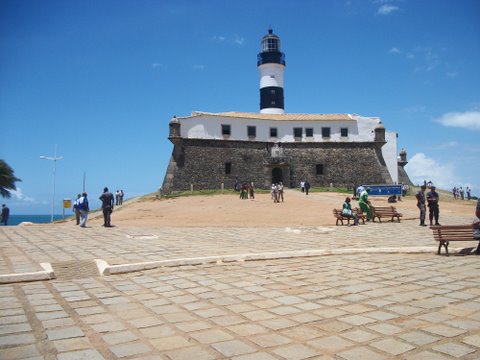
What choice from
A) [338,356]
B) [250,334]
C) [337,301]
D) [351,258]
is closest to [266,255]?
[351,258]

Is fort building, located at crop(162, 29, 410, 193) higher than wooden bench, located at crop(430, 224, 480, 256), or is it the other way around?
A: fort building, located at crop(162, 29, 410, 193)

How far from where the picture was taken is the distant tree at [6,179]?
2653 centimetres

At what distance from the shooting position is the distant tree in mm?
26531

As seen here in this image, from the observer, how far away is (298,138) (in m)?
37.1

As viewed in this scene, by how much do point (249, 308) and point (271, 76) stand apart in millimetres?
40443

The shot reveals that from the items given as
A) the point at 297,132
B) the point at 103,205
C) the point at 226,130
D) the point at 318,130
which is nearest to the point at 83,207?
the point at 103,205

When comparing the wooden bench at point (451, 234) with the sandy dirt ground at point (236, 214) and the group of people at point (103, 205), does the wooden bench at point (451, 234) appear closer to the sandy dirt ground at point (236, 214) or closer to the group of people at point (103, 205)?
the sandy dirt ground at point (236, 214)

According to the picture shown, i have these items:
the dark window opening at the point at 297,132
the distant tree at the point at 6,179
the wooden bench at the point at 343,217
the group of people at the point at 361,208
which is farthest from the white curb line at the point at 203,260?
the dark window opening at the point at 297,132

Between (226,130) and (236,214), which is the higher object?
(226,130)

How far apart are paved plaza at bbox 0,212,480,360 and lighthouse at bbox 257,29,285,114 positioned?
116 ft

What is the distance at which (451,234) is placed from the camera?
8117 mm

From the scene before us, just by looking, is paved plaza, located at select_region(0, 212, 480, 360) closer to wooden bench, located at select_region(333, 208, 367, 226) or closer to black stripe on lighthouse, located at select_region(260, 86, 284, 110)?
wooden bench, located at select_region(333, 208, 367, 226)

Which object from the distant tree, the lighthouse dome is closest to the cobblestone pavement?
the distant tree

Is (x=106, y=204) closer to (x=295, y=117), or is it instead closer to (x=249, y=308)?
(x=249, y=308)
